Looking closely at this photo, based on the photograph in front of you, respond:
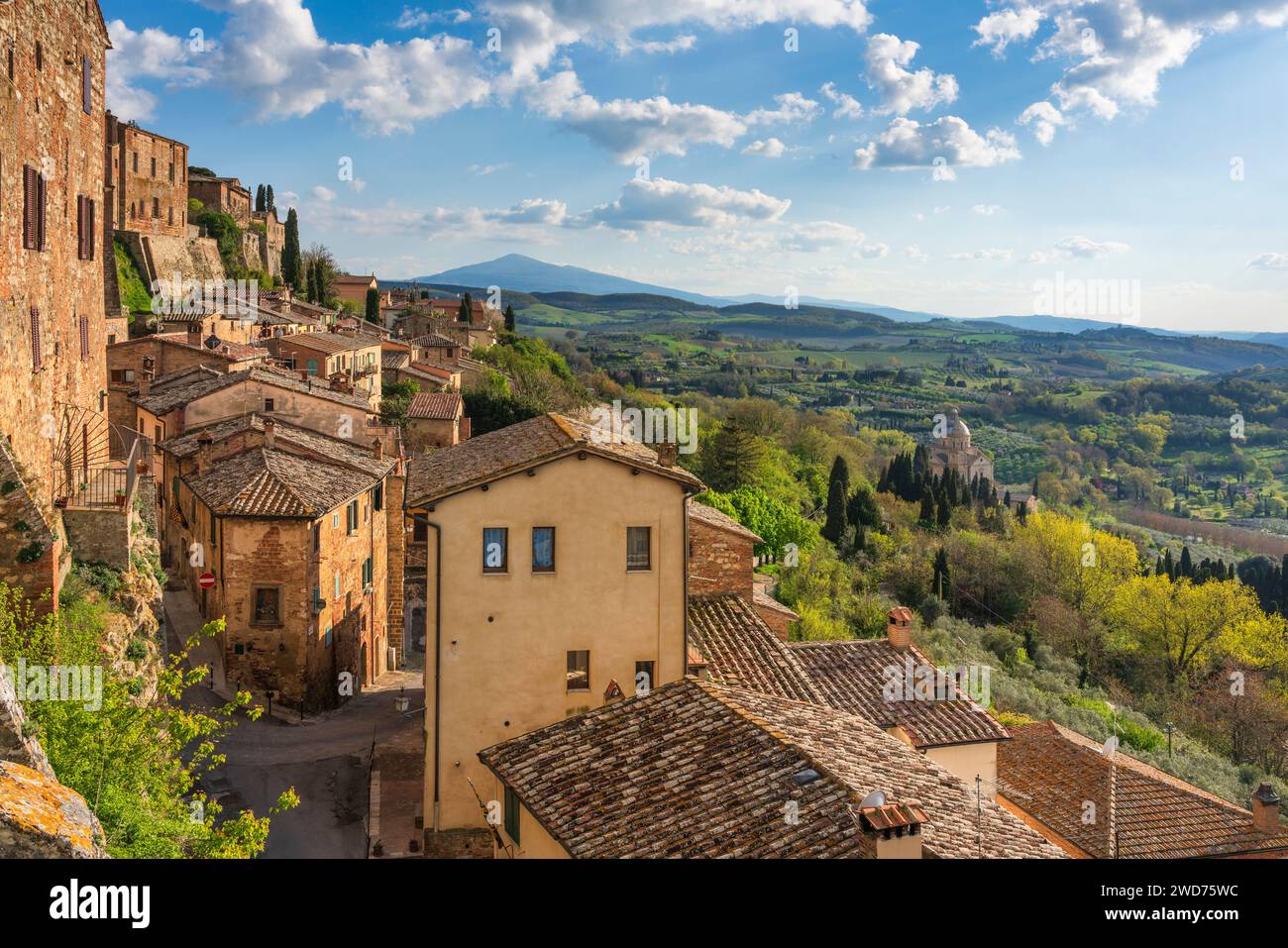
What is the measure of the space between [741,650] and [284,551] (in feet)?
37.7

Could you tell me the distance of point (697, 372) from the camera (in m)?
152

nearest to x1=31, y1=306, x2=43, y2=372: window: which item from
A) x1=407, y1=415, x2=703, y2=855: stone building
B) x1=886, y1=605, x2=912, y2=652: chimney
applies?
x1=407, y1=415, x2=703, y2=855: stone building

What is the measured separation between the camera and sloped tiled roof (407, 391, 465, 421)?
47.6 m

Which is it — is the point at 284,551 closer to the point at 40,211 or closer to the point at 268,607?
the point at 268,607

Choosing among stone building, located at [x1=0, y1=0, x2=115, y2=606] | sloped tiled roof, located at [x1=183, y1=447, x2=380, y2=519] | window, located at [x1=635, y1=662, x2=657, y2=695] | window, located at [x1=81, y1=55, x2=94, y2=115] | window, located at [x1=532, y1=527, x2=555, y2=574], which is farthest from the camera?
sloped tiled roof, located at [x1=183, y1=447, x2=380, y2=519]

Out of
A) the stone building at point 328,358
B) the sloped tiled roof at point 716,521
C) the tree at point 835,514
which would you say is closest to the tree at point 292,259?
the stone building at point 328,358

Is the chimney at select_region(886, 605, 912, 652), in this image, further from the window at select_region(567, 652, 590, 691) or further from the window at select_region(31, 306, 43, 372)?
the window at select_region(31, 306, 43, 372)

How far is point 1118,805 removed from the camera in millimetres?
23594

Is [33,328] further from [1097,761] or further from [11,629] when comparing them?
[1097,761]

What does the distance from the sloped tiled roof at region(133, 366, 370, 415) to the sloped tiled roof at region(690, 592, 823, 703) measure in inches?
642

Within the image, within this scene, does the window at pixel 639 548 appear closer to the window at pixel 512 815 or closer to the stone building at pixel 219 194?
the window at pixel 512 815

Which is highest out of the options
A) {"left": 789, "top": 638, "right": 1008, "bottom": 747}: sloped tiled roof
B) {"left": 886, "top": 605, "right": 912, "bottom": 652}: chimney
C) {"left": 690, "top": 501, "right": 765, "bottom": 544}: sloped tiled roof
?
{"left": 690, "top": 501, "right": 765, "bottom": 544}: sloped tiled roof

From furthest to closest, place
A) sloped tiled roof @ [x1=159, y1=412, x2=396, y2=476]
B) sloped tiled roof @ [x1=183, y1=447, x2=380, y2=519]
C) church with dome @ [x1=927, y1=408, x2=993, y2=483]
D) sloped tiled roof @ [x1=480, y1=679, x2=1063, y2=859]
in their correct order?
church with dome @ [x1=927, y1=408, x2=993, y2=483], sloped tiled roof @ [x1=159, y1=412, x2=396, y2=476], sloped tiled roof @ [x1=183, y1=447, x2=380, y2=519], sloped tiled roof @ [x1=480, y1=679, x2=1063, y2=859]
